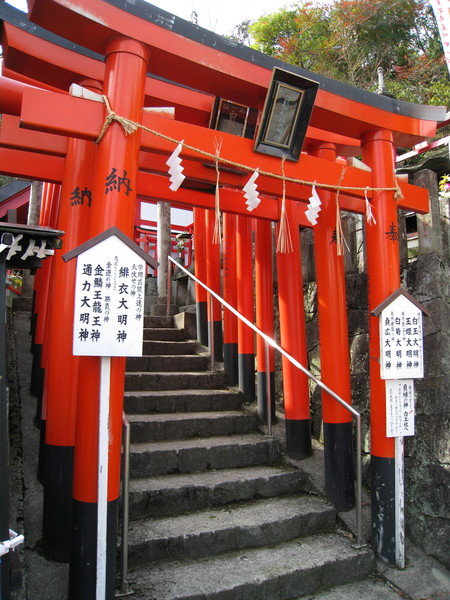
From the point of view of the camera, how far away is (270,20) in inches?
728

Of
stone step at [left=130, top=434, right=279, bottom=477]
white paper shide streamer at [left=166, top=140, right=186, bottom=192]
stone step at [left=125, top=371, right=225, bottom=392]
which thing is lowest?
stone step at [left=130, top=434, right=279, bottom=477]

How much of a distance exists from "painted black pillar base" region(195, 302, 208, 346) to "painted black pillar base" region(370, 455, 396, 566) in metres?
3.99

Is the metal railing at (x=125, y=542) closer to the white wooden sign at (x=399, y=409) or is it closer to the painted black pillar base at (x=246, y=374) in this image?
the white wooden sign at (x=399, y=409)

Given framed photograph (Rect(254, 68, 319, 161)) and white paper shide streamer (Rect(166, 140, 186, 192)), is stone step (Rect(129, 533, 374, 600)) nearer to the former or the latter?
white paper shide streamer (Rect(166, 140, 186, 192))

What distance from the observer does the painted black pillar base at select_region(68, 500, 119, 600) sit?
295 centimetres

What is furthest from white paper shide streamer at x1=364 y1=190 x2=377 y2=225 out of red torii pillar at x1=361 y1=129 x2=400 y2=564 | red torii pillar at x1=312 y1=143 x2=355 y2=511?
red torii pillar at x1=312 y1=143 x2=355 y2=511

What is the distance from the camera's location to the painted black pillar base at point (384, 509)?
4016mm

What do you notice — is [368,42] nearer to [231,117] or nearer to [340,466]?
[231,117]

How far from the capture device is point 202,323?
786 cm

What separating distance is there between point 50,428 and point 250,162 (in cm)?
285

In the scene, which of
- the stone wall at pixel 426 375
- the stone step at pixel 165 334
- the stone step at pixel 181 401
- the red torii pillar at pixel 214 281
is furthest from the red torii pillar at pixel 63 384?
the stone step at pixel 165 334

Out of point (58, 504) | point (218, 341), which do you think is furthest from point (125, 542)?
point (218, 341)

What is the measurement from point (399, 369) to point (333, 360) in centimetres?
75

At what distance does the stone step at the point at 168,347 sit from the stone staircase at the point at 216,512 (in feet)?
2.92
